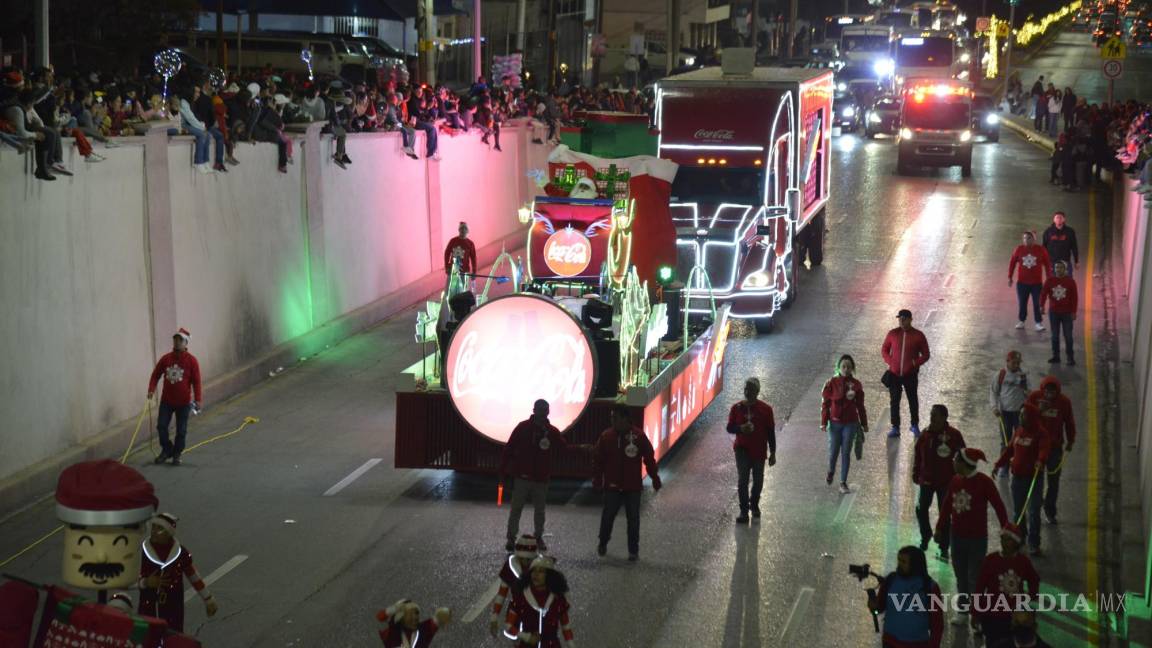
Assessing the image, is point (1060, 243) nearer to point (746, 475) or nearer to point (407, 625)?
point (746, 475)

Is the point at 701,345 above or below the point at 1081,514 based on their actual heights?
above

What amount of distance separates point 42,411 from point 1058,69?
81.9 m

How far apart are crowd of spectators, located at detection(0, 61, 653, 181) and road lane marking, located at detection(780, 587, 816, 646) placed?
A: 30.2ft

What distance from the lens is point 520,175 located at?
37.4m

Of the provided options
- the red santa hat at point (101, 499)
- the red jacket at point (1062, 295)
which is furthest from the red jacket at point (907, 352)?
the red santa hat at point (101, 499)

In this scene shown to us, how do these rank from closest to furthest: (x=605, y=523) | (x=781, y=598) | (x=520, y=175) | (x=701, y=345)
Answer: (x=781, y=598), (x=605, y=523), (x=701, y=345), (x=520, y=175)

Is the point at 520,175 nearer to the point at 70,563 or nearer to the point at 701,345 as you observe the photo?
the point at 701,345

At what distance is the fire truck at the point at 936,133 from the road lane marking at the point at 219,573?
112 feet

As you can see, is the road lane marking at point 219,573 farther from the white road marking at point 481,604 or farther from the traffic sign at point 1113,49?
the traffic sign at point 1113,49

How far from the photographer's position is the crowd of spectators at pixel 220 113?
691 inches

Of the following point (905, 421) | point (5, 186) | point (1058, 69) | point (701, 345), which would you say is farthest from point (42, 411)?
point (1058, 69)

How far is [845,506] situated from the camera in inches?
670

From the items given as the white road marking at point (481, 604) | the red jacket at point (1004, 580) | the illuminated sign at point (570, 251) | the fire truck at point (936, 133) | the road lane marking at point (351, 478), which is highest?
the fire truck at point (936, 133)

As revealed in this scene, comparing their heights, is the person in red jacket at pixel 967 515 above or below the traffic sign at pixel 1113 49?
below
